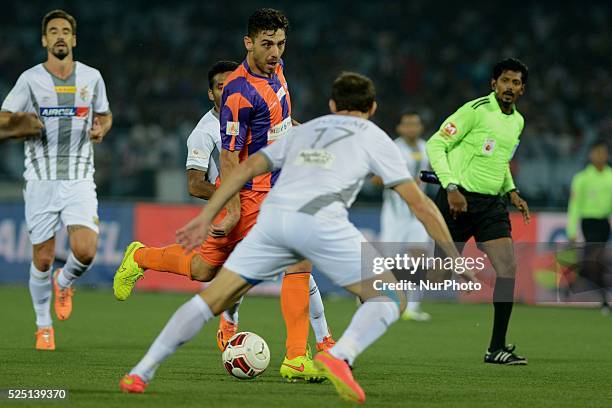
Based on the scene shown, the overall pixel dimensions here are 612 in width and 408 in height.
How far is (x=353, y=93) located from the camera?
657 centimetres

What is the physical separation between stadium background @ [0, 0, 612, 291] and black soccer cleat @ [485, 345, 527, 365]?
9.72 m

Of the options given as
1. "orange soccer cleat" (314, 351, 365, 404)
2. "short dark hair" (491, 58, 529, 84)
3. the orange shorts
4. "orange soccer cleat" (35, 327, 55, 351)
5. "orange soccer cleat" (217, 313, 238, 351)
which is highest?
"short dark hair" (491, 58, 529, 84)

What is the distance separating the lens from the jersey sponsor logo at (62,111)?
922cm

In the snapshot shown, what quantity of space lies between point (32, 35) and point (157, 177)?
9.66m

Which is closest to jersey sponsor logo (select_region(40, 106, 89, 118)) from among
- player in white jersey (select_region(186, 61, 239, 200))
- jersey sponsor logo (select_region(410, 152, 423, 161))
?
player in white jersey (select_region(186, 61, 239, 200))

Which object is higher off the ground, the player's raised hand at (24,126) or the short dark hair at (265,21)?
the short dark hair at (265,21)

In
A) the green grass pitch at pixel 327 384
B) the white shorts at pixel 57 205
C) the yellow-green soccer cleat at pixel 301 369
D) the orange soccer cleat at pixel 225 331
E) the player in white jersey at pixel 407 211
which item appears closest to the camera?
the green grass pitch at pixel 327 384

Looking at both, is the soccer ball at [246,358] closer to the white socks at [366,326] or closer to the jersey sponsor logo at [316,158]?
the white socks at [366,326]

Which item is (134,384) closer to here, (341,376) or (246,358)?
(341,376)

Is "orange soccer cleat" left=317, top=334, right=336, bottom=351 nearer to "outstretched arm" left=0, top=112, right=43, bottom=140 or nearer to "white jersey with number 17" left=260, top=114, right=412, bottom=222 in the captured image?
"white jersey with number 17" left=260, top=114, right=412, bottom=222

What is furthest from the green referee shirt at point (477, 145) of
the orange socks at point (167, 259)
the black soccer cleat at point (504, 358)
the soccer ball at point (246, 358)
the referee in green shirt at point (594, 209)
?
the referee in green shirt at point (594, 209)

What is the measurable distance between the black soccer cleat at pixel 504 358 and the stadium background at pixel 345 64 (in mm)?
9718

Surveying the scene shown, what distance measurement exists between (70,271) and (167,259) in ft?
4.26

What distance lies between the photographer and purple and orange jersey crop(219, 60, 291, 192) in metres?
7.99
